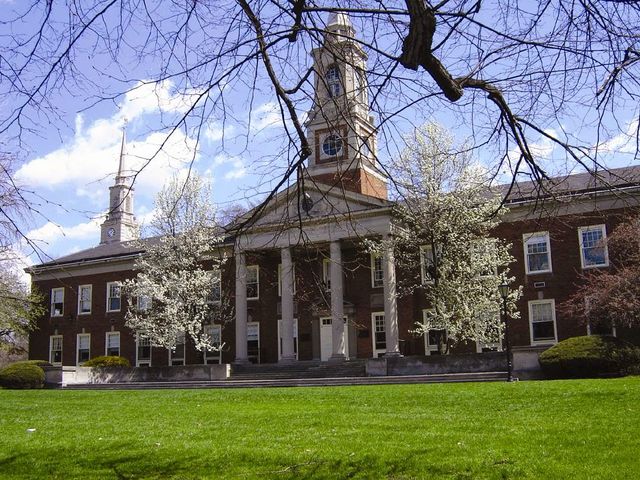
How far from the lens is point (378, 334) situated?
39250 mm

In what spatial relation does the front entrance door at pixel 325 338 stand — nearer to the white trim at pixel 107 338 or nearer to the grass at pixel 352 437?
the white trim at pixel 107 338

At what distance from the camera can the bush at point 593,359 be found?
23.7 metres

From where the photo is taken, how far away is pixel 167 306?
1567 inches

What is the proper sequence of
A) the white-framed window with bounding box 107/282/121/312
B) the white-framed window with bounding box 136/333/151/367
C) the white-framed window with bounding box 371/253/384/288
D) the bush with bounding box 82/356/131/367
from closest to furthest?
the white-framed window with bounding box 371/253/384/288, the bush with bounding box 82/356/131/367, the white-framed window with bounding box 136/333/151/367, the white-framed window with bounding box 107/282/121/312

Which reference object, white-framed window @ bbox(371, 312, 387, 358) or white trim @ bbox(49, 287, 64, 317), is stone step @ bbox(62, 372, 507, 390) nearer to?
white-framed window @ bbox(371, 312, 387, 358)

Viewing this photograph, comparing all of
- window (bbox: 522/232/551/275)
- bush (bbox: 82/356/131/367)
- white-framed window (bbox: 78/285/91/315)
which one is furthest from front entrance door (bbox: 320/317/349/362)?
white-framed window (bbox: 78/285/91/315)

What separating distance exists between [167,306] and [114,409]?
71.4 ft

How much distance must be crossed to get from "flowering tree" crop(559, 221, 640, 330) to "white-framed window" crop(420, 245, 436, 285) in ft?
22.0

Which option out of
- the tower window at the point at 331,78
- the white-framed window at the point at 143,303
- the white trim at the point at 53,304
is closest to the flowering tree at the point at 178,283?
the white-framed window at the point at 143,303

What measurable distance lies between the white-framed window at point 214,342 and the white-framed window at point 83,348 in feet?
33.5

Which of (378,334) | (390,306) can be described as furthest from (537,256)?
(378,334)

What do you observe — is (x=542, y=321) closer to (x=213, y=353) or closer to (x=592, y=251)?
(x=592, y=251)

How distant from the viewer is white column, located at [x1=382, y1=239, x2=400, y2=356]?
3494cm

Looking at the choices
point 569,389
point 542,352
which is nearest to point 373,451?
point 569,389
